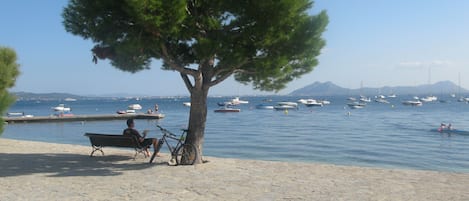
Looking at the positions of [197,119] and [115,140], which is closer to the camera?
[197,119]

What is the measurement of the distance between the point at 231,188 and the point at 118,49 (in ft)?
12.8

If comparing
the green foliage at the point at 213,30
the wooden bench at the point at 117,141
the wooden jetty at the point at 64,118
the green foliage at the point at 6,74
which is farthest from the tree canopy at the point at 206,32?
the wooden jetty at the point at 64,118

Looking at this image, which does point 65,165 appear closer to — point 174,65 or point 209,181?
point 174,65

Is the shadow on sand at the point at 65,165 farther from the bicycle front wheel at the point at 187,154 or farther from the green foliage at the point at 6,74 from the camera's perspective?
the green foliage at the point at 6,74

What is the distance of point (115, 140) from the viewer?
12.7 metres

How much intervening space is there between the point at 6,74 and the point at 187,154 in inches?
237

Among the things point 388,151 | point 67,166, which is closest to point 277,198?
Result: point 67,166

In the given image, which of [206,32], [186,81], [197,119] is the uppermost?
[206,32]

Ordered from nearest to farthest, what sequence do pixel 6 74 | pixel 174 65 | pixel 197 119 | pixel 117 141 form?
pixel 174 65 < pixel 197 119 < pixel 117 141 < pixel 6 74

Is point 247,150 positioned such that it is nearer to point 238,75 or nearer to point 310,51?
point 238,75

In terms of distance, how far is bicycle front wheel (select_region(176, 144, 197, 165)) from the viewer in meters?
11.8

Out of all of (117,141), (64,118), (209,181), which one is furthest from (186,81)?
(64,118)

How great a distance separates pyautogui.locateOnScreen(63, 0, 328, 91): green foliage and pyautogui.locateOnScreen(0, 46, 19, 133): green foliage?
2.92 metres

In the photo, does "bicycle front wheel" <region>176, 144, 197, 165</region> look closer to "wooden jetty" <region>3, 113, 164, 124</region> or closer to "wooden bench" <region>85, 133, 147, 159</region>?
"wooden bench" <region>85, 133, 147, 159</region>
